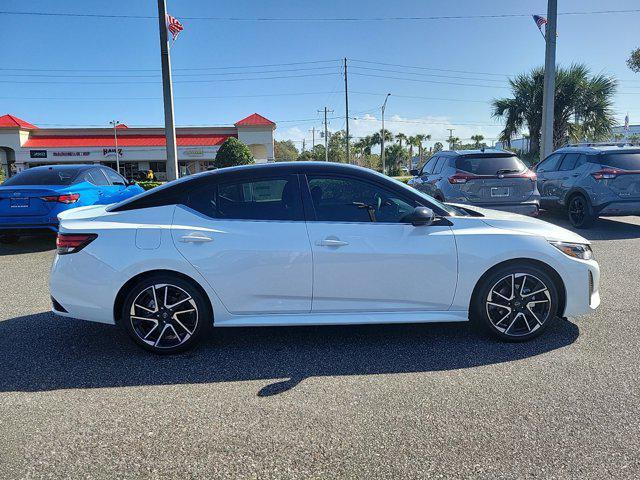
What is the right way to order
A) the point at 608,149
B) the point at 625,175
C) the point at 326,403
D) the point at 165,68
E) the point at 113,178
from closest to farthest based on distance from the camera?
1. the point at 326,403
2. the point at 625,175
3. the point at 608,149
4. the point at 113,178
5. the point at 165,68

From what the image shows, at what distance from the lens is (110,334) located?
14.3ft

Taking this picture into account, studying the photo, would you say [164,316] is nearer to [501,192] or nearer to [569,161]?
[501,192]

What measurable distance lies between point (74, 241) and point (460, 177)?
23.3 feet

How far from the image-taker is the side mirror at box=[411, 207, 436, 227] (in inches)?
150

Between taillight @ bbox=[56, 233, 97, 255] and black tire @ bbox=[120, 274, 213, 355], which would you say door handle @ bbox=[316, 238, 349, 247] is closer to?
black tire @ bbox=[120, 274, 213, 355]

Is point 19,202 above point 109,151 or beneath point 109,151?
beneath

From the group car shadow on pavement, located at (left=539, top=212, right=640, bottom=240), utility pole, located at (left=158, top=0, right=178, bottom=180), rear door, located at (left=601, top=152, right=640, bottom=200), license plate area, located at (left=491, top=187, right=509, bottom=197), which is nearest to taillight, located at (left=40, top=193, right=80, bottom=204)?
utility pole, located at (left=158, top=0, right=178, bottom=180)

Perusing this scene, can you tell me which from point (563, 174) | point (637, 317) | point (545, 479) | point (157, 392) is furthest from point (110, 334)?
point (563, 174)

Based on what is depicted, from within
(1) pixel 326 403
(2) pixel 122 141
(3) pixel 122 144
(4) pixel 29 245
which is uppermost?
(2) pixel 122 141

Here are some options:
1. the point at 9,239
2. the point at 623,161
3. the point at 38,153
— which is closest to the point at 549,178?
the point at 623,161

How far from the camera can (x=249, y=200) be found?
156 inches

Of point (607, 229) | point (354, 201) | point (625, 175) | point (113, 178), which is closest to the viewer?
point (354, 201)

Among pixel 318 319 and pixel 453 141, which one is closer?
pixel 318 319

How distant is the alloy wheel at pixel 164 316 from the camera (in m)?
3.79
